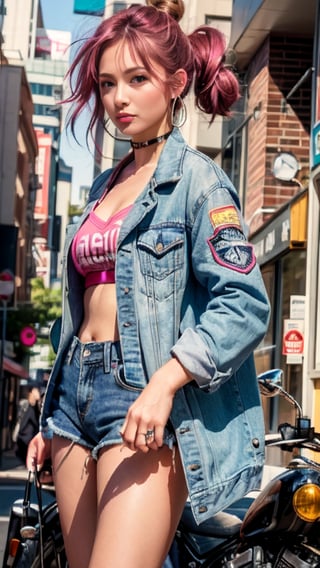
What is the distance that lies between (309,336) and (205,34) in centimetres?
1295

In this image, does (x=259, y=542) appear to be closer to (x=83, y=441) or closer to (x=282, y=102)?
(x=83, y=441)

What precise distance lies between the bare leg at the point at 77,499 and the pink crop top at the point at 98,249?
1.29 feet

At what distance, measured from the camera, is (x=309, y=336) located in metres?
15.8

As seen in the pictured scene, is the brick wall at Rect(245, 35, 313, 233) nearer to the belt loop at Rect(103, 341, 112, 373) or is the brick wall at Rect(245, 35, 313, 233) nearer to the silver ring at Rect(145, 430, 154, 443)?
the belt loop at Rect(103, 341, 112, 373)

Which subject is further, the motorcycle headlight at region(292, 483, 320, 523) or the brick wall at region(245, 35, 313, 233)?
the brick wall at region(245, 35, 313, 233)

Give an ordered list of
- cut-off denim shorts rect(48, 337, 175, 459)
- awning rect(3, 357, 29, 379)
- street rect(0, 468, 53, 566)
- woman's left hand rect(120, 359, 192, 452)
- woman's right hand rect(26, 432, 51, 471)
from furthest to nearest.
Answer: awning rect(3, 357, 29, 379) < street rect(0, 468, 53, 566) < woman's right hand rect(26, 432, 51, 471) < cut-off denim shorts rect(48, 337, 175, 459) < woman's left hand rect(120, 359, 192, 452)

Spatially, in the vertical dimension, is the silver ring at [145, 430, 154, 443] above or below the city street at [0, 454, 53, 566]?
above

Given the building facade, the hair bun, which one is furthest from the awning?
the hair bun

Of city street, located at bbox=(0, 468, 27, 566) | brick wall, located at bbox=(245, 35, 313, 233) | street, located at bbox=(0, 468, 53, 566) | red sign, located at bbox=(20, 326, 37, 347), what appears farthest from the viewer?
red sign, located at bbox=(20, 326, 37, 347)

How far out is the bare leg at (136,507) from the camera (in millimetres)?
2527

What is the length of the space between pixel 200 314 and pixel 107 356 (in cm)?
23

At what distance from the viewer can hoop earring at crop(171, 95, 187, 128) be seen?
3.00m

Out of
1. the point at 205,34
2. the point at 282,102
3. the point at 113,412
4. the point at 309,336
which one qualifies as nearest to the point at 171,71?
the point at 205,34

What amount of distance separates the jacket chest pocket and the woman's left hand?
29 cm
